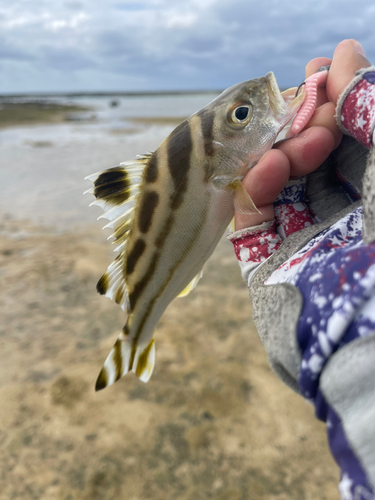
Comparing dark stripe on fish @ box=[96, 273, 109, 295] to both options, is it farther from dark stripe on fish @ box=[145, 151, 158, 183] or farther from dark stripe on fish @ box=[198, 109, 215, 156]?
dark stripe on fish @ box=[198, 109, 215, 156]

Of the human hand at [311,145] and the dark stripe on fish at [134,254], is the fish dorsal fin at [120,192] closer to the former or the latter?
the dark stripe on fish at [134,254]

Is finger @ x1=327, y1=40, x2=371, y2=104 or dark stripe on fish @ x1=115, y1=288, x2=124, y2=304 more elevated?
finger @ x1=327, y1=40, x2=371, y2=104

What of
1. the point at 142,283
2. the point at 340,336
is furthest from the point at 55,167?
the point at 340,336

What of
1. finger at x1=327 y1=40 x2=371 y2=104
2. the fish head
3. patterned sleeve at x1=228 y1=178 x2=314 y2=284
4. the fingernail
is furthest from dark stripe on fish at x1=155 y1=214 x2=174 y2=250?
the fingernail

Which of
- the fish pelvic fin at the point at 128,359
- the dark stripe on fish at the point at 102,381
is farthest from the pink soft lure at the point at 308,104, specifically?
the dark stripe on fish at the point at 102,381

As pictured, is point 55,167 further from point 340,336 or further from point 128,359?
point 340,336

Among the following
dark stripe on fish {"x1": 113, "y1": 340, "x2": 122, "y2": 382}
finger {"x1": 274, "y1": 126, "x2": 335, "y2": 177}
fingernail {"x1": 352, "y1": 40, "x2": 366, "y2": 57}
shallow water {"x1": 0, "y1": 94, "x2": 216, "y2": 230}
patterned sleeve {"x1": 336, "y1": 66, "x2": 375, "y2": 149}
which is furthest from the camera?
shallow water {"x1": 0, "y1": 94, "x2": 216, "y2": 230}

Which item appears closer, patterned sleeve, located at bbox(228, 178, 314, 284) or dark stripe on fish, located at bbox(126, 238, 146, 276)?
patterned sleeve, located at bbox(228, 178, 314, 284)
